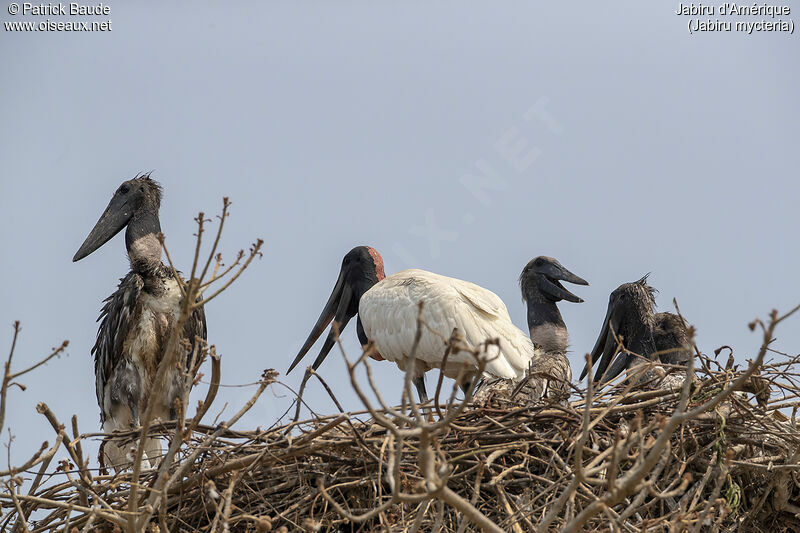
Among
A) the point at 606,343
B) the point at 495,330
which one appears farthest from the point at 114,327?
the point at 606,343

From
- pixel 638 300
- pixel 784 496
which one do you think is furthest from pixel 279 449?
pixel 638 300

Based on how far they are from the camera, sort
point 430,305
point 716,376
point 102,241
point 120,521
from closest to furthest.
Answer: point 120,521, point 716,376, point 430,305, point 102,241

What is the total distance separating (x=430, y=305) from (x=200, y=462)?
2474 millimetres

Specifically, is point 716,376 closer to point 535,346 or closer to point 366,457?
point 366,457

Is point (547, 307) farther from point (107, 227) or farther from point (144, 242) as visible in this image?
point (107, 227)

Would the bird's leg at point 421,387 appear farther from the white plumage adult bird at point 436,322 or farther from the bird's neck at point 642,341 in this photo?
the bird's neck at point 642,341

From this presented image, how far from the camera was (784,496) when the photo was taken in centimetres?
489

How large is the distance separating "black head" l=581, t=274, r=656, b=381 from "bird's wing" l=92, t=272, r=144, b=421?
373 cm

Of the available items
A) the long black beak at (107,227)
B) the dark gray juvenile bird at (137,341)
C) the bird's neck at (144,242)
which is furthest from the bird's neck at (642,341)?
the long black beak at (107,227)

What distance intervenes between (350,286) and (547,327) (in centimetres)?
191

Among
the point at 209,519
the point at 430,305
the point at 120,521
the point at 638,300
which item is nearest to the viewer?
the point at 120,521

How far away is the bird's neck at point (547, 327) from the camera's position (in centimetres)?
746

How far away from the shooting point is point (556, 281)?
805 cm

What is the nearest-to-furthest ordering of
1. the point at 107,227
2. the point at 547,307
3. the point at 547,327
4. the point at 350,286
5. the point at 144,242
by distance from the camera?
the point at 144,242
the point at 107,227
the point at 547,327
the point at 547,307
the point at 350,286
